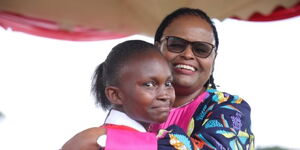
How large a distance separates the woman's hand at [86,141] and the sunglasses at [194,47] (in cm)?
57

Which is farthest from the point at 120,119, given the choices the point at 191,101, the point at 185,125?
the point at 191,101

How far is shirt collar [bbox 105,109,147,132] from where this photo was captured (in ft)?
4.86

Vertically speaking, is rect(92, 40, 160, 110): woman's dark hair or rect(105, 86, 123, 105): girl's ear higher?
rect(92, 40, 160, 110): woman's dark hair

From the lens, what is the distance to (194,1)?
162 inches

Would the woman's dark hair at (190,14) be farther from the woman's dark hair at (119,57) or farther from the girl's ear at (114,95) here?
the girl's ear at (114,95)

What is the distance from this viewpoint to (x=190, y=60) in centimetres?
183

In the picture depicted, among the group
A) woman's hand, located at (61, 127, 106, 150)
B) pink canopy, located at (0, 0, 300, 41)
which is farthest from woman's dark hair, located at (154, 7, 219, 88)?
pink canopy, located at (0, 0, 300, 41)

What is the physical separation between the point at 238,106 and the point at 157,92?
0.34 meters

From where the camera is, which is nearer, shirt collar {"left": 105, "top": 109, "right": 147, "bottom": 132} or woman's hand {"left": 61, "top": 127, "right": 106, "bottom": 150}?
woman's hand {"left": 61, "top": 127, "right": 106, "bottom": 150}

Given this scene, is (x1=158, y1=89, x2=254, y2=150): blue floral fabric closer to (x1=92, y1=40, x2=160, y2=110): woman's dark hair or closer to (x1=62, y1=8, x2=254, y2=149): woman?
(x1=62, y1=8, x2=254, y2=149): woman

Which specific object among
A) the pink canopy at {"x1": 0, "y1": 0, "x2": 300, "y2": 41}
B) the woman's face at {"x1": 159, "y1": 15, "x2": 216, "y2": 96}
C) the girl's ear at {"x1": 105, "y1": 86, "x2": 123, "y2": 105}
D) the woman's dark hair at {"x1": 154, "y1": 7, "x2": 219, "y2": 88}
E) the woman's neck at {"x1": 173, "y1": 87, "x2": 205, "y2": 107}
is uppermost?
the pink canopy at {"x1": 0, "y1": 0, "x2": 300, "y2": 41}

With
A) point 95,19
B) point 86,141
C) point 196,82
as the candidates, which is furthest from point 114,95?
point 95,19

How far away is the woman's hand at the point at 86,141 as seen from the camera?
1.37 m

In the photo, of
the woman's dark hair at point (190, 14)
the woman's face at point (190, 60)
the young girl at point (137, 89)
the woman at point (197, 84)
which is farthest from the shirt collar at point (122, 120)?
the woman's dark hair at point (190, 14)
